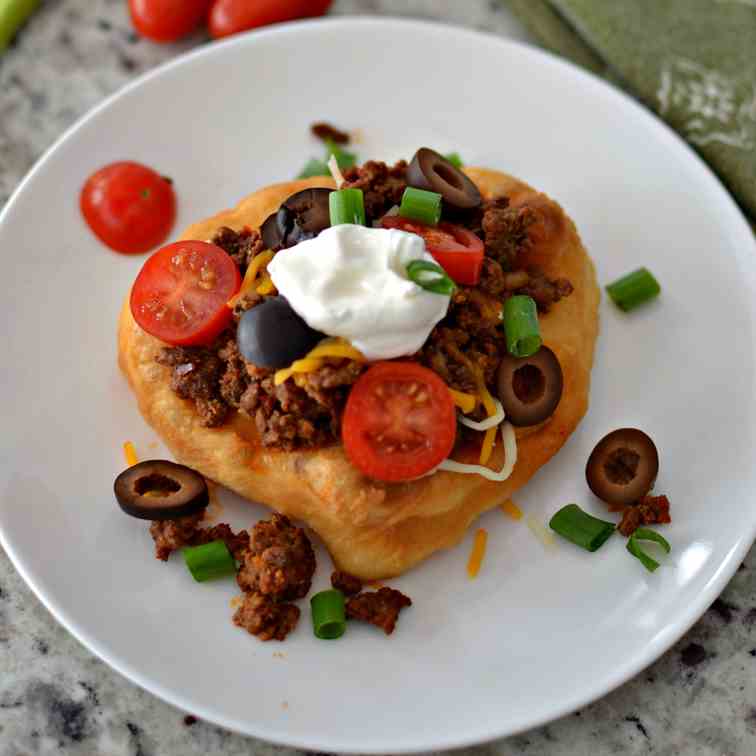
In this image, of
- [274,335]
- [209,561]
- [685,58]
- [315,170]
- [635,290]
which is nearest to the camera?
[274,335]

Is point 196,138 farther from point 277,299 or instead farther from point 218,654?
point 218,654

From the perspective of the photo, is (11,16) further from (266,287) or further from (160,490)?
(160,490)

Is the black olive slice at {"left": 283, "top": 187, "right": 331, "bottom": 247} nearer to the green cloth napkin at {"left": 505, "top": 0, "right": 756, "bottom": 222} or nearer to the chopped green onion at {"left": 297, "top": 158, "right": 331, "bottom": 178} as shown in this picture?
the chopped green onion at {"left": 297, "top": 158, "right": 331, "bottom": 178}

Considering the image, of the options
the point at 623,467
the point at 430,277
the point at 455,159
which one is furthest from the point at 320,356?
the point at 455,159

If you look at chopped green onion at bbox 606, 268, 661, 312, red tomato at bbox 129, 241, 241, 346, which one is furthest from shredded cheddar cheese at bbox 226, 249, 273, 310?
chopped green onion at bbox 606, 268, 661, 312

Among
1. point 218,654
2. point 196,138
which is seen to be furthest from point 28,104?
point 218,654

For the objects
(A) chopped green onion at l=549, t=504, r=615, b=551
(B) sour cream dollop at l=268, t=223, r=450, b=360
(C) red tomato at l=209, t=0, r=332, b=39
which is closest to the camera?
(B) sour cream dollop at l=268, t=223, r=450, b=360
